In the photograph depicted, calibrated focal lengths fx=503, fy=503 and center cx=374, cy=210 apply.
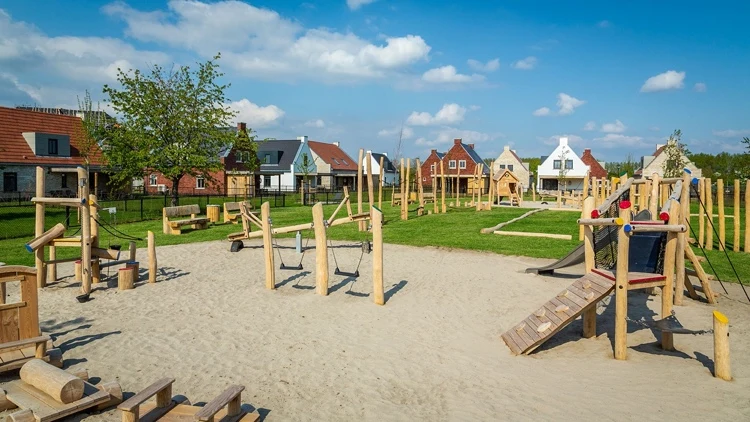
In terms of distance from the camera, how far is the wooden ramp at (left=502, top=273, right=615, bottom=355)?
7.42 metres

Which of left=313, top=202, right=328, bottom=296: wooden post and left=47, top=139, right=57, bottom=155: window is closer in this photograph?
left=313, top=202, right=328, bottom=296: wooden post

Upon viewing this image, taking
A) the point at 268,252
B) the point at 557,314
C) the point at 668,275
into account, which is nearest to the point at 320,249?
the point at 268,252

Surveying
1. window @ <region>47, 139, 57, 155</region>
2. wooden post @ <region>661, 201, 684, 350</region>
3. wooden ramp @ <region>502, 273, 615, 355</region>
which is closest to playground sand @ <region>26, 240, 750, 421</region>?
wooden ramp @ <region>502, 273, 615, 355</region>

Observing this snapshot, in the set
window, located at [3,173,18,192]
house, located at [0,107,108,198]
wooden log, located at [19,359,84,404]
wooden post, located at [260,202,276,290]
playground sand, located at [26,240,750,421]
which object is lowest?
playground sand, located at [26,240,750,421]

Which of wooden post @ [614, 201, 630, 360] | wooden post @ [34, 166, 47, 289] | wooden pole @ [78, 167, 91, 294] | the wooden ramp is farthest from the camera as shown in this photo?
wooden post @ [34, 166, 47, 289]

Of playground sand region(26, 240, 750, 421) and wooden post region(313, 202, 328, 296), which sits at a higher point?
wooden post region(313, 202, 328, 296)

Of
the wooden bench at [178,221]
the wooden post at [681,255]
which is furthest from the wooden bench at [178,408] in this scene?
the wooden bench at [178,221]

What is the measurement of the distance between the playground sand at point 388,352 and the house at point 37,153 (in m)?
27.4

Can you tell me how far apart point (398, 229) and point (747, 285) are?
1286 cm

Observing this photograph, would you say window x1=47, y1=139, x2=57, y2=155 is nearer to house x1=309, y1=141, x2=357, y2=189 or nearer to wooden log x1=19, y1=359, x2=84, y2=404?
house x1=309, y1=141, x2=357, y2=189

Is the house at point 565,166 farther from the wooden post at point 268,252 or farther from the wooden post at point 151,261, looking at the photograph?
the wooden post at point 151,261

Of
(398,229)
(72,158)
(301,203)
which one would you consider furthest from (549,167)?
(72,158)

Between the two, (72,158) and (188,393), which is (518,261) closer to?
(188,393)

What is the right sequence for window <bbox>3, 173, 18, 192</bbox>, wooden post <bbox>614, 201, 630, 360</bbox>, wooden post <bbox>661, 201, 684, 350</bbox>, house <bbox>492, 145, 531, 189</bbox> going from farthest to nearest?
house <bbox>492, 145, 531, 189</bbox>, window <bbox>3, 173, 18, 192</bbox>, wooden post <bbox>661, 201, 684, 350</bbox>, wooden post <bbox>614, 201, 630, 360</bbox>
